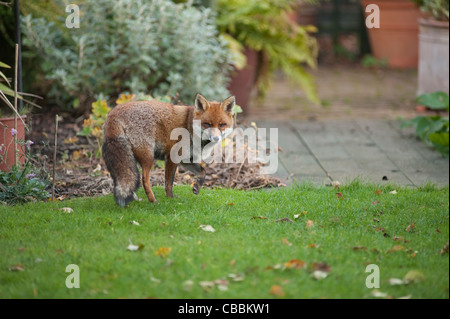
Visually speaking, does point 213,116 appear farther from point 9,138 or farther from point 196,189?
point 9,138

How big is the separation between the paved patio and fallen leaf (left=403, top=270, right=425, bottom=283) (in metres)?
2.54

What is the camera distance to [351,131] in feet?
28.1

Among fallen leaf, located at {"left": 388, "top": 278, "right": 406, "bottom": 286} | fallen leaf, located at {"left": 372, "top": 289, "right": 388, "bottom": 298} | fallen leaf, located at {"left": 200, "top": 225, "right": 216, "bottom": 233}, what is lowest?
fallen leaf, located at {"left": 372, "top": 289, "right": 388, "bottom": 298}

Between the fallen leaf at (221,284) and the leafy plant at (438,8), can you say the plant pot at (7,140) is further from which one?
the leafy plant at (438,8)

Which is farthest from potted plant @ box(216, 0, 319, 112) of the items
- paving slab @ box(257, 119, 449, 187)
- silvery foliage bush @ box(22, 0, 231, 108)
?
silvery foliage bush @ box(22, 0, 231, 108)

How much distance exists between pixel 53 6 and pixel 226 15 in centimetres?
258

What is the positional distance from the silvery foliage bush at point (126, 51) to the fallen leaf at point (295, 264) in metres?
4.28

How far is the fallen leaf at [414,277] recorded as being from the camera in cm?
371

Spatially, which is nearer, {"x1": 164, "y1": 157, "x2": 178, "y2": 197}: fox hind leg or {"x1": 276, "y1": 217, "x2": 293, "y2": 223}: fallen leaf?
{"x1": 276, "y1": 217, "x2": 293, "y2": 223}: fallen leaf

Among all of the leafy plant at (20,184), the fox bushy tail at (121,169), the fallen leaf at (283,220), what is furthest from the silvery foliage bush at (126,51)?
the fallen leaf at (283,220)

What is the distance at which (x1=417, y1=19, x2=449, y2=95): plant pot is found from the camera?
827 cm

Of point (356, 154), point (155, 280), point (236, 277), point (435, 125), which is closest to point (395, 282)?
point (236, 277)

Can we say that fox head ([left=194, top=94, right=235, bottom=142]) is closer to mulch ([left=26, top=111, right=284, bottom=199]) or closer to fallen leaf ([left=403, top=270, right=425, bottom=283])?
mulch ([left=26, top=111, right=284, bottom=199])
